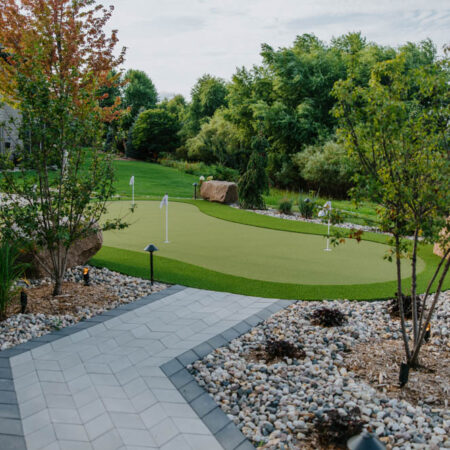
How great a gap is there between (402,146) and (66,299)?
432cm

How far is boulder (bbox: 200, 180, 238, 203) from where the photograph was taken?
14.8 m

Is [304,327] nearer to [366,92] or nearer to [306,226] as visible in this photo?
[366,92]

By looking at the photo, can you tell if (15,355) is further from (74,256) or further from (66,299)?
(74,256)

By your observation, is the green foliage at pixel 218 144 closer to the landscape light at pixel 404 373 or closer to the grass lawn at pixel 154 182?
the grass lawn at pixel 154 182

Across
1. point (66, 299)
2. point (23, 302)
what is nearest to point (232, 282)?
→ point (66, 299)

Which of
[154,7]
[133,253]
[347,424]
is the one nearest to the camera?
[347,424]

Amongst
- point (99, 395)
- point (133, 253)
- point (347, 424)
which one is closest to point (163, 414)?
point (99, 395)

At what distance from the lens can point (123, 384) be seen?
353 cm

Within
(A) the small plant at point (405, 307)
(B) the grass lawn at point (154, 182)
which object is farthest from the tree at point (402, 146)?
(B) the grass lawn at point (154, 182)

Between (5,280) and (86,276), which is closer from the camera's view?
(5,280)

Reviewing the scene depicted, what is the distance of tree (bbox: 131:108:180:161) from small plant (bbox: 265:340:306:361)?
30.7 meters

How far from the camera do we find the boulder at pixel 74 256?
236 inches

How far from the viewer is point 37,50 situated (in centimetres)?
491

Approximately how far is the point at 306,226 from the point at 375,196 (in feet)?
25.4
